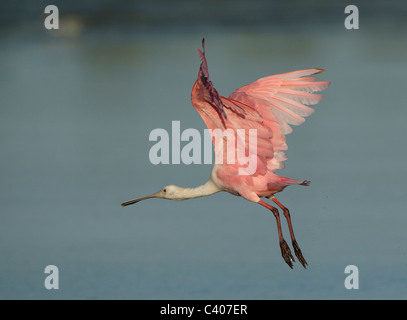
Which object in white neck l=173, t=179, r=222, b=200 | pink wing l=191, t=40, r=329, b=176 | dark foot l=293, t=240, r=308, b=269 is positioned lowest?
dark foot l=293, t=240, r=308, b=269

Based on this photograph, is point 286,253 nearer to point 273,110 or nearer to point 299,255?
point 299,255

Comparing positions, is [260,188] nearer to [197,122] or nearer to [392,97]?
[197,122]

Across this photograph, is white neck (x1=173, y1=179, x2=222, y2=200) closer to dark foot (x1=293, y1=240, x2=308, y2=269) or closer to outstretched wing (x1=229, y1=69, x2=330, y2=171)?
outstretched wing (x1=229, y1=69, x2=330, y2=171)

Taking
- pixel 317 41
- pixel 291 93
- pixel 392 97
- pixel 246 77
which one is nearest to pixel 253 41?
pixel 317 41

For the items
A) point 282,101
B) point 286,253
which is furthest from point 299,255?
point 282,101

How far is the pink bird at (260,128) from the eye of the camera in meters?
6.56

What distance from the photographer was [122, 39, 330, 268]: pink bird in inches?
258

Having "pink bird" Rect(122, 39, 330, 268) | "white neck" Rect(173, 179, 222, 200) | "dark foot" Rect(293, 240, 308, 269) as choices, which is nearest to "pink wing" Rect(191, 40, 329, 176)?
"pink bird" Rect(122, 39, 330, 268)

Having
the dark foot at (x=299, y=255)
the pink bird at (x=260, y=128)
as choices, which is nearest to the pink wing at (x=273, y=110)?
the pink bird at (x=260, y=128)

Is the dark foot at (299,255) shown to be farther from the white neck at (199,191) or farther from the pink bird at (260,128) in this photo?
the white neck at (199,191)

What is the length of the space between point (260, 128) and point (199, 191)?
2.00 feet

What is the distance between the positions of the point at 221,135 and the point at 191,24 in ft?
19.8

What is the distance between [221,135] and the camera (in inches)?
263

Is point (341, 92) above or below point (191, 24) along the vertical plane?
below
